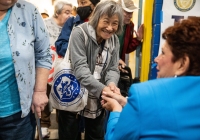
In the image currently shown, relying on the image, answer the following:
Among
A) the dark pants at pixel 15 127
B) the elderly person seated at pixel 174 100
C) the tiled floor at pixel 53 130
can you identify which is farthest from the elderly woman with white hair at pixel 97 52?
the tiled floor at pixel 53 130

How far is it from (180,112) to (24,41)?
87 cm

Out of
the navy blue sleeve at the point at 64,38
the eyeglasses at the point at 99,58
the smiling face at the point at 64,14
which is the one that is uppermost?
the smiling face at the point at 64,14

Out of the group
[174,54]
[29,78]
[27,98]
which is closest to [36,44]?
[29,78]

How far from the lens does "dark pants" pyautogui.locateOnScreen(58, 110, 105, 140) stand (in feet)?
6.51

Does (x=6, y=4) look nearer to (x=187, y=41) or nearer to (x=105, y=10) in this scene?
(x=105, y=10)

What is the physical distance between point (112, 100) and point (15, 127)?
0.57 m

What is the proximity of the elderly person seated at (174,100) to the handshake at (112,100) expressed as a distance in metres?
0.36

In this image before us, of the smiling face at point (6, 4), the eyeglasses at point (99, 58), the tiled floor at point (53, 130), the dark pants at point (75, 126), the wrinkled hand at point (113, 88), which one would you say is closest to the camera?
the smiling face at point (6, 4)

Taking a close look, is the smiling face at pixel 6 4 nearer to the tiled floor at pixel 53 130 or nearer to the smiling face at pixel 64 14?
the smiling face at pixel 64 14

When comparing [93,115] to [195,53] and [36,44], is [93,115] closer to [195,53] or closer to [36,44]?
[36,44]

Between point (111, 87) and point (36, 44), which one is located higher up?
point (36, 44)

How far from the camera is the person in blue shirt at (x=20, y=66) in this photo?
124 cm

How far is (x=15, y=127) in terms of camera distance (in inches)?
53.3

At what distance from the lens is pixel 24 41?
1.29 meters
